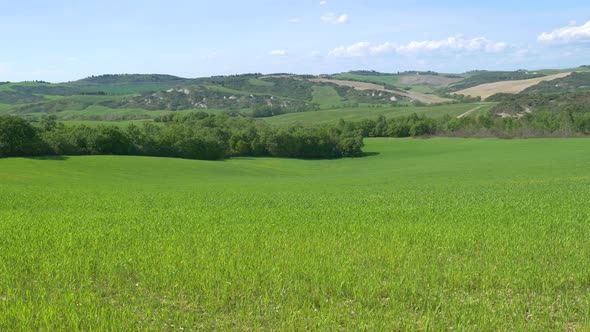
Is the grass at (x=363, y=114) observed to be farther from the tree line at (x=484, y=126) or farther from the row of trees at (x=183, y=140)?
the row of trees at (x=183, y=140)

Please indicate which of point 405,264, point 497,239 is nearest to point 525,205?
point 497,239

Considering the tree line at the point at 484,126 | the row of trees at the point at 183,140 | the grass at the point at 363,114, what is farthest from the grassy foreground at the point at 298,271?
the grass at the point at 363,114

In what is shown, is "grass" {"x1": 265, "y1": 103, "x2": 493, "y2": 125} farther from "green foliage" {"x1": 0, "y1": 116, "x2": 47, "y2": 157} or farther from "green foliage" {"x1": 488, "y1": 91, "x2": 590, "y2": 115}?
"green foliage" {"x1": 0, "y1": 116, "x2": 47, "y2": 157}

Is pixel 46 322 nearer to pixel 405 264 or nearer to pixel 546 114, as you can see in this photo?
pixel 405 264

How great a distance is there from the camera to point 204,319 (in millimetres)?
6855

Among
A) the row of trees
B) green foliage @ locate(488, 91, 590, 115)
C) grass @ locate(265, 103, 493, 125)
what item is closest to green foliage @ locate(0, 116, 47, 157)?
the row of trees

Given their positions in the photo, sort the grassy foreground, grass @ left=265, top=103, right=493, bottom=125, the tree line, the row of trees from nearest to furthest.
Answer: the grassy foreground → the row of trees → the tree line → grass @ left=265, top=103, right=493, bottom=125

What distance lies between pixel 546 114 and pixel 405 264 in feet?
396

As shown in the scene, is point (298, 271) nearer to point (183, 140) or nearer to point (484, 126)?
point (183, 140)

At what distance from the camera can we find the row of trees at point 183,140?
6619 cm

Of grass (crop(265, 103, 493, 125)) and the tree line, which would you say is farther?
grass (crop(265, 103, 493, 125))

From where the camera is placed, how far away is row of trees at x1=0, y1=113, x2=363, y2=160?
66.2 metres

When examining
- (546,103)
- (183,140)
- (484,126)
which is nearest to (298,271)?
(183,140)

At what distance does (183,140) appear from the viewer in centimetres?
8488
